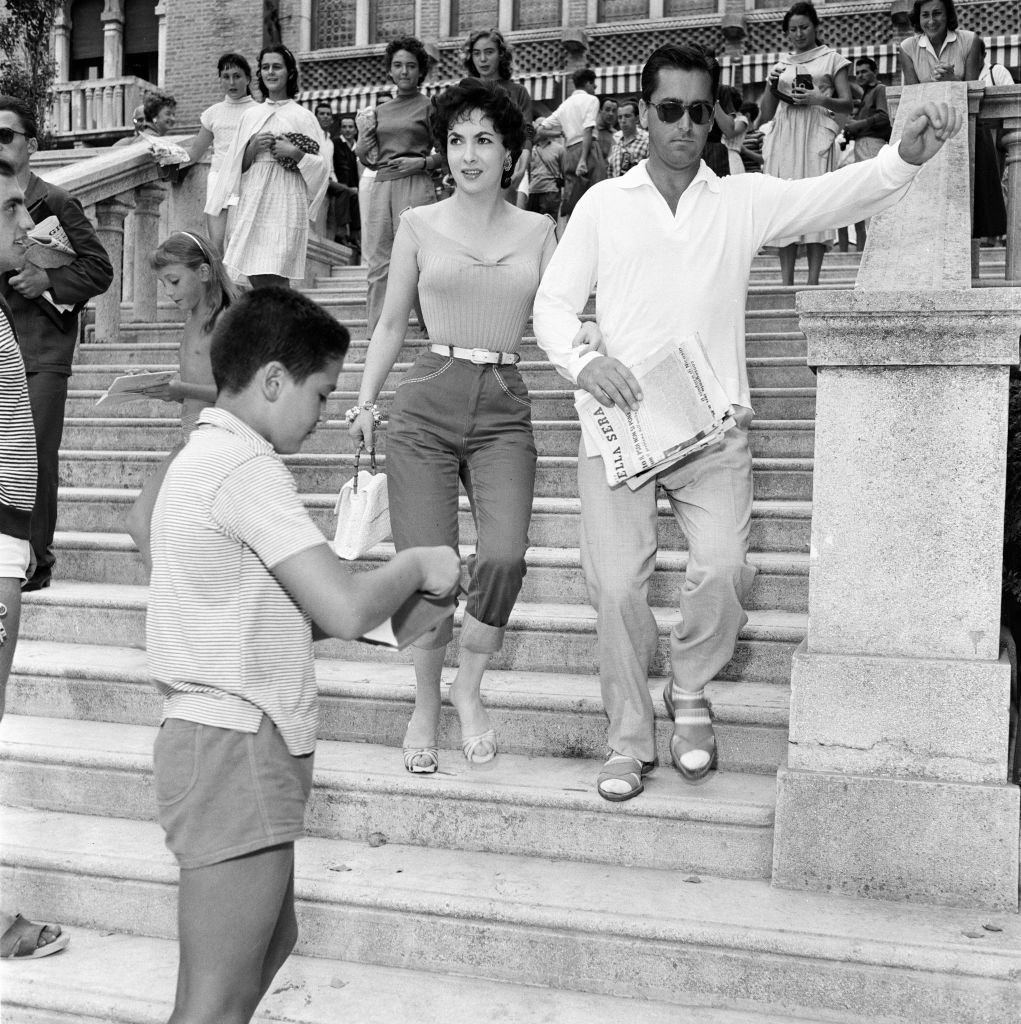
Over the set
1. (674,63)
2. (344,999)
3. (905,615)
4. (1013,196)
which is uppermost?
(1013,196)

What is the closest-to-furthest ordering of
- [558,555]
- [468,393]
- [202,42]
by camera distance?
[468,393], [558,555], [202,42]

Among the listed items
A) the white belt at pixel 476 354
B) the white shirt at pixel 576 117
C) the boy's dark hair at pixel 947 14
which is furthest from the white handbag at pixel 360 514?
the white shirt at pixel 576 117

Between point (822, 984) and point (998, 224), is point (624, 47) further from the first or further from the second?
point (822, 984)

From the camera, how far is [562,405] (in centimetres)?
678

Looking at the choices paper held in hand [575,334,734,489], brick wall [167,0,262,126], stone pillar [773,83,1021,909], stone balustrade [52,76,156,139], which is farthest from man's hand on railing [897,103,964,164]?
stone balustrade [52,76,156,139]

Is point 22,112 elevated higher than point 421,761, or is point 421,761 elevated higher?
point 22,112

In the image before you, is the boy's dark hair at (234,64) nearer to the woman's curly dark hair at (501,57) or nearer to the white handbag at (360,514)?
the woman's curly dark hair at (501,57)

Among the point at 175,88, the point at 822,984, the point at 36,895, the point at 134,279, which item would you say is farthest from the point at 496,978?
the point at 175,88

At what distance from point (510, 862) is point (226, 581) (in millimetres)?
1932

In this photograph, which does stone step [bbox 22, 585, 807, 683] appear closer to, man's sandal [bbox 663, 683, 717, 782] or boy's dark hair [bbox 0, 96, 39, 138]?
man's sandal [bbox 663, 683, 717, 782]

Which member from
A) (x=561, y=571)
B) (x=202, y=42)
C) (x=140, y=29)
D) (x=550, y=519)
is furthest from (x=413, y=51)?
(x=140, y=29)

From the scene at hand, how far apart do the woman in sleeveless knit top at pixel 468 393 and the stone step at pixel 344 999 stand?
79 cm

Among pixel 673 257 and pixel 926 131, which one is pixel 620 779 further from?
pixel 926 131

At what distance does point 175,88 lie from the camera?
74.2 feet
